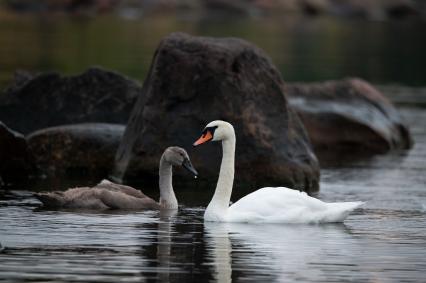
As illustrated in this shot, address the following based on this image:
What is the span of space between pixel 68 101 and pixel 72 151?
10.7 ft

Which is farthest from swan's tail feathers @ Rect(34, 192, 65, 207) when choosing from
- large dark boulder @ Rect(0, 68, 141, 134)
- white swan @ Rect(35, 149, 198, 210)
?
large dark boulder @ Rect(0, 68, 141, 134)

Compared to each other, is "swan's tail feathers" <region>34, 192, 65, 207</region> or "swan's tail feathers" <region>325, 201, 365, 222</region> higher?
"swan's tail feathers" <region>325, 201, 365, 222</region>

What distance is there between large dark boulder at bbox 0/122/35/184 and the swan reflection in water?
530cm

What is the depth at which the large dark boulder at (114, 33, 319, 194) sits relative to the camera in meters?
21.5

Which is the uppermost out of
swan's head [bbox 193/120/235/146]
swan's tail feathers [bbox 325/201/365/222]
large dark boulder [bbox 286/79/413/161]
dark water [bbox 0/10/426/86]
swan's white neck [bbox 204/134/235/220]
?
swan's head [bbox 193/120/235/146]

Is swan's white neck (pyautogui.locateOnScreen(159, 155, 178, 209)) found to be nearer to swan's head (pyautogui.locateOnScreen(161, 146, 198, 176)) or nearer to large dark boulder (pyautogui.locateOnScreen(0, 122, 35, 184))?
swan's head (pyautogui.locateOnScreen(161, 146, 198, 176))

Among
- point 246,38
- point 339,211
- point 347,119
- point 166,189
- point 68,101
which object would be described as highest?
→ point 339,211

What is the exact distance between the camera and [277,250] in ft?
49.3

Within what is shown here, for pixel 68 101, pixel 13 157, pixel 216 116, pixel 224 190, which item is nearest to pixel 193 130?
pixel 216 116

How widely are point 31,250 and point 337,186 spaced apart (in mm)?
8110

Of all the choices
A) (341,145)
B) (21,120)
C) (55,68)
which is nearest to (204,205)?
(21,120)

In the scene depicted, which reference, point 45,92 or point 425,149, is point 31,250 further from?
point 425,149

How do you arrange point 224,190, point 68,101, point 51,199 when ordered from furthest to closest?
point 68,101 < point 51,199 < point 224,190

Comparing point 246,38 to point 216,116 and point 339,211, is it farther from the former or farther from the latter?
point 339,211
